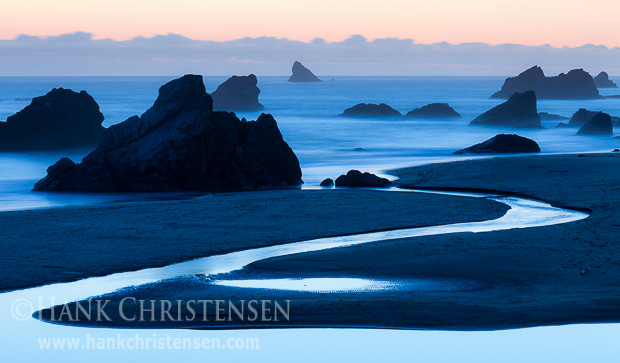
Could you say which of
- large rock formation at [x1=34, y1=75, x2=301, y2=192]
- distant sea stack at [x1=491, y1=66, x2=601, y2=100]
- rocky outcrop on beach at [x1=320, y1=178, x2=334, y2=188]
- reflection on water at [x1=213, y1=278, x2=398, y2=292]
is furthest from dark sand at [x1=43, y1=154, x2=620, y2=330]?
distant sea stack at [x1=491, y1=66, x2=601, y2=100]

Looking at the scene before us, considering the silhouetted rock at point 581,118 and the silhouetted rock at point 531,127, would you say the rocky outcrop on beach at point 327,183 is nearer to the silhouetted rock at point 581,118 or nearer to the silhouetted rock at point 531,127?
the silhouetted rock at point 531,127

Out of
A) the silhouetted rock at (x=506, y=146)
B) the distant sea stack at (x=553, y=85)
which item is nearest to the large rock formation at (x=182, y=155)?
the silhouetted rock at (x=506, y=146)

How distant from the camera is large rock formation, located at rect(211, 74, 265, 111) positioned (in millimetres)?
120750

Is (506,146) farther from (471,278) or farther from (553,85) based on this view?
(553,85)

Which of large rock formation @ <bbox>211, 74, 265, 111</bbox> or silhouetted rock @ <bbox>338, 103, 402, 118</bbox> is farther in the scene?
large rock formation @ <bbox>211, 74, 265, 111</bbox>

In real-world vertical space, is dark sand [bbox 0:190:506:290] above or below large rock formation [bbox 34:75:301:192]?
below

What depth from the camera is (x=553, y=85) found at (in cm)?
18288

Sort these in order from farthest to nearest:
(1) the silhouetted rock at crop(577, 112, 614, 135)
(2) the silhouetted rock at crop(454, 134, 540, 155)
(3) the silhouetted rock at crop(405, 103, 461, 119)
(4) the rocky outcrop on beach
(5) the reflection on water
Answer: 1. (3) the silhouetted rock at crop(405, 103, 461, 119)
2. (1) the silhouetted rock at crop(577, 112, 614, 135)
3. (2) the silhouetted rock at crop(454, 134, 540, 155)
4. (4) the rocky outcrop on beach
5. (5) the reflection on water

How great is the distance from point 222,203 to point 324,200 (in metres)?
3.54

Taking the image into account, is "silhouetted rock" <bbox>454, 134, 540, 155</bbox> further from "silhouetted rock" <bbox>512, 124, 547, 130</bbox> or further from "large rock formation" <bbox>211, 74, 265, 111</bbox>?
"large rock formation" <bbox>211, 74, 265, 111</bbox>

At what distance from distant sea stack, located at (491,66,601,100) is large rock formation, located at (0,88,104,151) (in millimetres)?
137263

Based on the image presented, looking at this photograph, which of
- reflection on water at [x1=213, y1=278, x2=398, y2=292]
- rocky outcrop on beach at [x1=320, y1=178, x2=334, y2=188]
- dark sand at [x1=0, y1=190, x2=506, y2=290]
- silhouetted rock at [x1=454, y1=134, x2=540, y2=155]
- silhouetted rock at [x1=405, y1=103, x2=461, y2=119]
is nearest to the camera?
reflection on water at [x1=213, y1=278, x2=398, y2=292]

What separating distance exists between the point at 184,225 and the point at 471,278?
30.5 ft

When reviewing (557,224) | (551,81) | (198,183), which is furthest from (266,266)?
(551,81)
